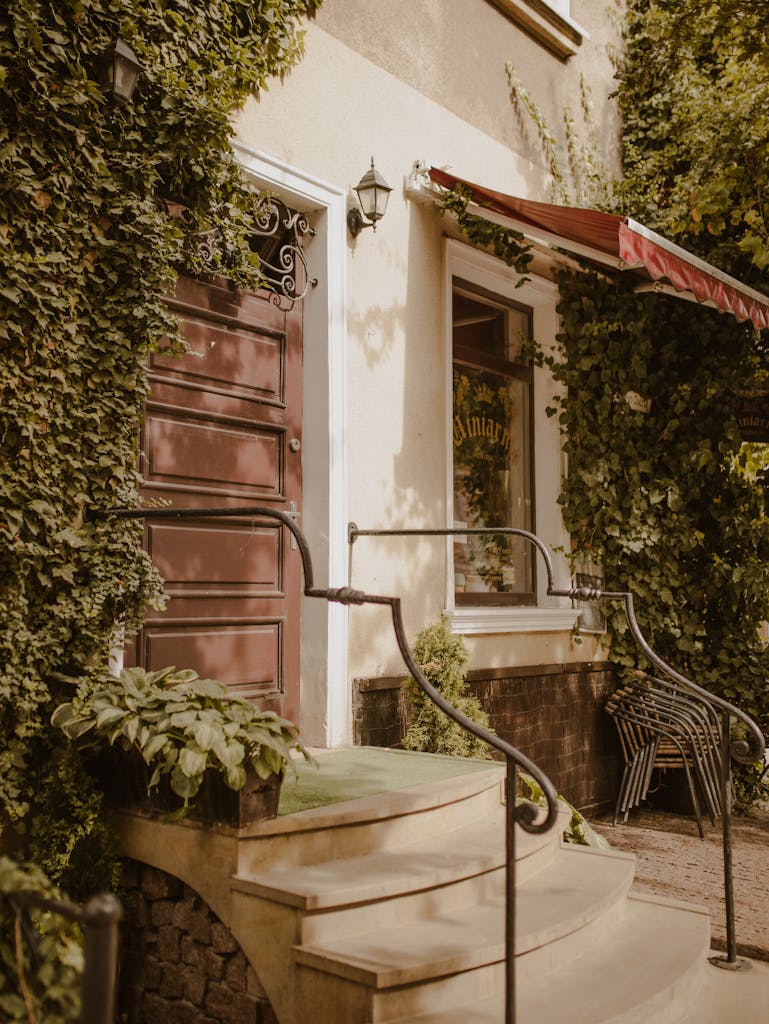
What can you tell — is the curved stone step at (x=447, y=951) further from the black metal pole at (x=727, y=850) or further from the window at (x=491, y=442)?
the window at (x=491, y=442)

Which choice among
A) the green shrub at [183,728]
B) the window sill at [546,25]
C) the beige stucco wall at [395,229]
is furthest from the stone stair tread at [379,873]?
the window sill at [546,25]

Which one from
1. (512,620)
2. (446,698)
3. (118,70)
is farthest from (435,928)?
(118,70)

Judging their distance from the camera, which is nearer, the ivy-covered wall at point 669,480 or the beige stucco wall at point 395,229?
the beige stucco wall at point 395,229

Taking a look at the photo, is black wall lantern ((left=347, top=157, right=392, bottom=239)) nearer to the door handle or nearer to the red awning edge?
the red awning edge

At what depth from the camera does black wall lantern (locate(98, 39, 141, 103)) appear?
3.60 m

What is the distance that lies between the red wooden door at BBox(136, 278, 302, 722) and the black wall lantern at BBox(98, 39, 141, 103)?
101cm

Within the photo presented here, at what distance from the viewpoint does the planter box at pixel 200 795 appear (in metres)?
2.99

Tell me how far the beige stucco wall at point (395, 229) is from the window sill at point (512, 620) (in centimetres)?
7

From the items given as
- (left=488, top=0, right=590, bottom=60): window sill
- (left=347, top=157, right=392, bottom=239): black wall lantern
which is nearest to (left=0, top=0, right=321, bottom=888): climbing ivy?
(left=347, top=157, right=392, bottom=239): black wall lantern

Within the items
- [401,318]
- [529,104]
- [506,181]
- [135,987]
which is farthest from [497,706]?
[529,104]

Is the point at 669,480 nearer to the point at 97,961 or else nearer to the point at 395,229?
the point at 395,229

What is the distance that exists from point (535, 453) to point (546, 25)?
327cm

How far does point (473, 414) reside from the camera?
642cm

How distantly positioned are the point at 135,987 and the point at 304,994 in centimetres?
83
